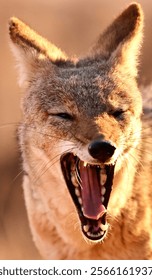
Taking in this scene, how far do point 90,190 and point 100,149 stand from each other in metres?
0.63

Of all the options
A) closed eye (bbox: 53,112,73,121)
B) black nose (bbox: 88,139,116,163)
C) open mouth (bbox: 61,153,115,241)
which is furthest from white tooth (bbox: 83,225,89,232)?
closed eye (bbox: 53,112,73,121)

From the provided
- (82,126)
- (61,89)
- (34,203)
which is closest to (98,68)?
(61,89)

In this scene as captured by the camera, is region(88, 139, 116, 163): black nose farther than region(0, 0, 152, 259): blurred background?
No

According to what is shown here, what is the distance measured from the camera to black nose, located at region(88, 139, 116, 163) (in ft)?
17.4

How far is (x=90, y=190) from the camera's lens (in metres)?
5.85

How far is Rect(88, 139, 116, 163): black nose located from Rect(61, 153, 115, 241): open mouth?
1.32 ft

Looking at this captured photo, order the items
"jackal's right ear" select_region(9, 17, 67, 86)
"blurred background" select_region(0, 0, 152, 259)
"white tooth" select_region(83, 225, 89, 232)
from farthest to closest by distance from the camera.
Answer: "blurred background" select_region(0, 0, 152, 259)
"jackal's right ear" select_region(9, 17, 67, 86)
"white tooth" select_region(83, 225, 89, 232)

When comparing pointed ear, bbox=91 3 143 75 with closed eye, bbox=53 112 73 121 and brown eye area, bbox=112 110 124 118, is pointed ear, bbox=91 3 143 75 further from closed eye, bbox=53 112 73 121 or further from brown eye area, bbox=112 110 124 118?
closed eye, bbox=53 112 73 121

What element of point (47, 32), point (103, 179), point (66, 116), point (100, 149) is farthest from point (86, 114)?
point (47, 32)

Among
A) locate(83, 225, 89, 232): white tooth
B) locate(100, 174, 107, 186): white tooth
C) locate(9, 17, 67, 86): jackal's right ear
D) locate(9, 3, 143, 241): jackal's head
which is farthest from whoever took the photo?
locate(9, 17, 67, 86): jackal's right ear

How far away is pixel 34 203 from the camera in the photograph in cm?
645

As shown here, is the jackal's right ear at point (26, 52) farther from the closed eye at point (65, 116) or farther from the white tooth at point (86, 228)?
the white tooth at point (86, 228)

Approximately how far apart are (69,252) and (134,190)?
718 mm
